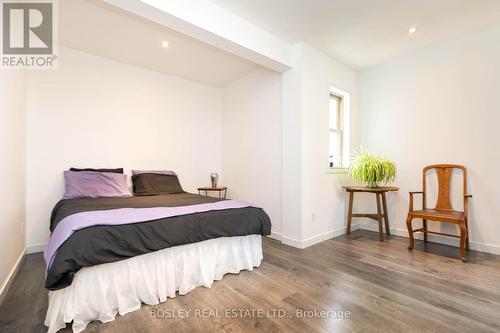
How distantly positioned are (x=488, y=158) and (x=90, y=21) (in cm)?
477

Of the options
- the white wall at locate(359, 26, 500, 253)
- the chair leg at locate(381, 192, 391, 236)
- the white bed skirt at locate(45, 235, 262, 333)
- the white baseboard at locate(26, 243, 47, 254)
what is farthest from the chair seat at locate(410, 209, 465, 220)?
the white baseboard at locate(26, 243, 47, 254)

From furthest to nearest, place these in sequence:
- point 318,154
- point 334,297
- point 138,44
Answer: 1. point 318,154
2. point 138,44
3. point 334,297

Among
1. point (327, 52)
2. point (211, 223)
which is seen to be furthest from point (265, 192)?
point (327, 52)

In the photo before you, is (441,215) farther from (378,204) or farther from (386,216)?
(386,216)

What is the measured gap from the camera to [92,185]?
2939 mm

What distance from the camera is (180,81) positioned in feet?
13.8

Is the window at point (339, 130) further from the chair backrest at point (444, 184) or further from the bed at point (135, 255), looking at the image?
the bed at point (135, 255)

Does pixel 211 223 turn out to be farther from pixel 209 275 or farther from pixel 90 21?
pixel 90 21

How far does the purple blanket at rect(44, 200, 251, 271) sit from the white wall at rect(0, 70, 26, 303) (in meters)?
0.57

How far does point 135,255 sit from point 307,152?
2.32 m

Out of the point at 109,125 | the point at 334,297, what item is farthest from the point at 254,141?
the point at 334,297

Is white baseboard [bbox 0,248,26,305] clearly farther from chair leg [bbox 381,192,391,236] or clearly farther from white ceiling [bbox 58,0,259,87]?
chair leg [bbox 381,192,391,236]

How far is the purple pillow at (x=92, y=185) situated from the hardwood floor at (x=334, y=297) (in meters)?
0.81

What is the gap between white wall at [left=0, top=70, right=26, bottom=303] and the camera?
1904mm
